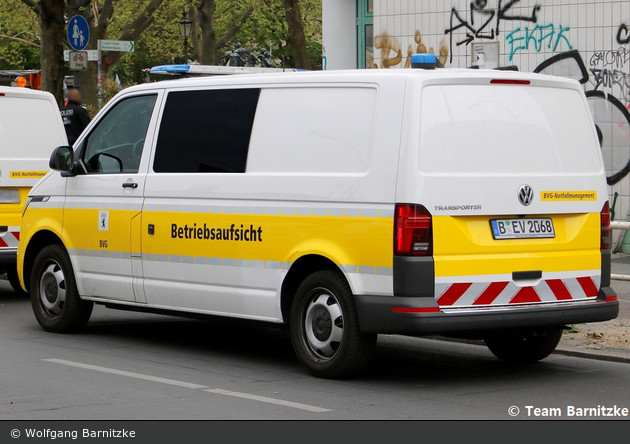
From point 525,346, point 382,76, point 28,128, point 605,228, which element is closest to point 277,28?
point 28,128

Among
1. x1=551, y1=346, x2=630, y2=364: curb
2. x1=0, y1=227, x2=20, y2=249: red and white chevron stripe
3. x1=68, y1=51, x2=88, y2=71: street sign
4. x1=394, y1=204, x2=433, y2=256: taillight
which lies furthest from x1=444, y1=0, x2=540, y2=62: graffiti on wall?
x1=394, y1=204, x2=433, y2=256: taillight

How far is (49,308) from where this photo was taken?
10227mm

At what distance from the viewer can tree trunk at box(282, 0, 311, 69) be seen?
15.8m

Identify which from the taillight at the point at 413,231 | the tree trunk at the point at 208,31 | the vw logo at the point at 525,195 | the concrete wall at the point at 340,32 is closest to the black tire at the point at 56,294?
the taillight at the point at 413,231

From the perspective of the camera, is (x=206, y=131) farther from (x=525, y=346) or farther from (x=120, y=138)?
(x=525, y=346)

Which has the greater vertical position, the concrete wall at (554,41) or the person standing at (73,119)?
the concrete wall at (554,41)

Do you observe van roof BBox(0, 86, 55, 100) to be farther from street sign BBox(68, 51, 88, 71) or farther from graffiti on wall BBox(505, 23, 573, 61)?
street sign BBox(68, 51, 88, 71)

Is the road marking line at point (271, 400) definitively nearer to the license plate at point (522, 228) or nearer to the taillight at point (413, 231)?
the taillight at point (413, 231)

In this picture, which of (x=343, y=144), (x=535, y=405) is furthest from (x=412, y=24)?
(x=535, y=405)

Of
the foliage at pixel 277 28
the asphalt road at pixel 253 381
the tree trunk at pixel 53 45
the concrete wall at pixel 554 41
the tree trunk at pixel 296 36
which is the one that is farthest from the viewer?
the foliage at pixel 277 28

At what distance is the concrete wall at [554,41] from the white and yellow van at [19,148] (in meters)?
6.09

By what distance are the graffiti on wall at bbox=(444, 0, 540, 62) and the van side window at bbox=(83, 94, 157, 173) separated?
7821 millimetres

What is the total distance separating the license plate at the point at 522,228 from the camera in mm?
7594

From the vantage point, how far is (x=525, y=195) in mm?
7680
